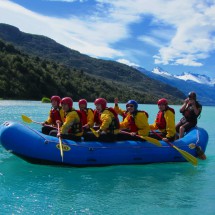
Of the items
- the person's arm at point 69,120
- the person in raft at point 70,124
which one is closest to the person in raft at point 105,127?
the person in raft at point 70,124

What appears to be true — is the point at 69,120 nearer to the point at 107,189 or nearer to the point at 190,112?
the point at 107,189

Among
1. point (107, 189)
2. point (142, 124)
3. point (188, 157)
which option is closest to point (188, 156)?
point (188, 157)

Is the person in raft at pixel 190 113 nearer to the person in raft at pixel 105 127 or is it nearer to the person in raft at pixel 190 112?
the person in raft at pixel 190 112

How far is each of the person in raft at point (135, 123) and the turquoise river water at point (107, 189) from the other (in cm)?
75

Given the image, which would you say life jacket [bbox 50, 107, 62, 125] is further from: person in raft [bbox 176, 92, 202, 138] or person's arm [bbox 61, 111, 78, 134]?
person in raft [bbox 176, 92, 202, 138]

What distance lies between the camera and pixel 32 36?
160 metres

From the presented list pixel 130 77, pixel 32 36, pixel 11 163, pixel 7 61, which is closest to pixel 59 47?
pixel 32 36

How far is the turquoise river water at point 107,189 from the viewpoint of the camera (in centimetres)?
538

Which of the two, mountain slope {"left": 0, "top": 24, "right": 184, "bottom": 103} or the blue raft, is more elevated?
mountain slope {"left": 0, "top": 24, "right": 184, "bottom": 103}

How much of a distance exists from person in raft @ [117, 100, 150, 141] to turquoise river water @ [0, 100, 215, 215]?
746 millimetres

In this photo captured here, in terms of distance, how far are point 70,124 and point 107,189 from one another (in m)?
1.92

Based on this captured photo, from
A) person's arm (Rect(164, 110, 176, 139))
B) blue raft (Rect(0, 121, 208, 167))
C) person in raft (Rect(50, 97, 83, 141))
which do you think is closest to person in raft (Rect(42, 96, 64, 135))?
person in raft (Rect(50, 97, 83, 141))

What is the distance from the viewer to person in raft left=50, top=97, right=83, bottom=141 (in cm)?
775

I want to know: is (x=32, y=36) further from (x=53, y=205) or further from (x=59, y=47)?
(x=53, y=205)
